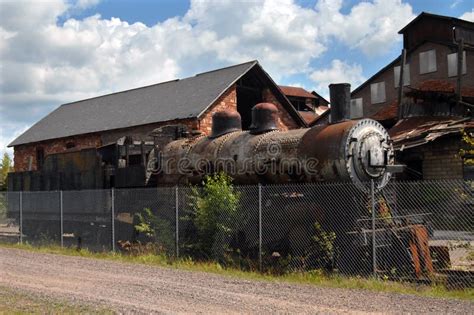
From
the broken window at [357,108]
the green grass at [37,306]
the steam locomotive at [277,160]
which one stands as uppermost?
the broken window at [357,108]

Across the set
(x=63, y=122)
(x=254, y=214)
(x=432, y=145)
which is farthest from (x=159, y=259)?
(x=63, y=122)

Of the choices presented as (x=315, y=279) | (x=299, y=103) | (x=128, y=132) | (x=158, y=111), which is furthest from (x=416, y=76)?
(x=299, y=103)

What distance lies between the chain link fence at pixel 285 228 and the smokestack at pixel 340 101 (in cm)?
170

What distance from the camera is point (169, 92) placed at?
98.5 feet

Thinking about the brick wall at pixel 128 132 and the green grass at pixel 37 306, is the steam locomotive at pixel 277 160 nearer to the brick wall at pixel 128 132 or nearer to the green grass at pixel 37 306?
the green grass at pixel 37 306

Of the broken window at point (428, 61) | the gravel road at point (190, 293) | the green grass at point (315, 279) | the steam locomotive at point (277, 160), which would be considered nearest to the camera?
the gravel road at point (190, 293)

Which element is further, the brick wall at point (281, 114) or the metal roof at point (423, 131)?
the brick wall at point (281, 114)

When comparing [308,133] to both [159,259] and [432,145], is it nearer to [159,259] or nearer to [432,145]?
[159,259]

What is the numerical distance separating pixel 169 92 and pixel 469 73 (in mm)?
17797

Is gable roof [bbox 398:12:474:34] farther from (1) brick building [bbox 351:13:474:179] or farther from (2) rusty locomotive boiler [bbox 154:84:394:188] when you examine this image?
(2) rusty locomotive boiler [bbox 154:84:394:188]

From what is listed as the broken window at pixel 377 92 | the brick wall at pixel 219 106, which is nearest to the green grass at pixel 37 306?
the brick wall at pixel 219 106

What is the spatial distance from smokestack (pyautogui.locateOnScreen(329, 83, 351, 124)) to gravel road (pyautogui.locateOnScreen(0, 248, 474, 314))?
389cm

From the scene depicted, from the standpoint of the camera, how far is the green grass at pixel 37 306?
7410 mm

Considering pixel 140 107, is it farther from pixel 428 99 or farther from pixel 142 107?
pixel 428 99
